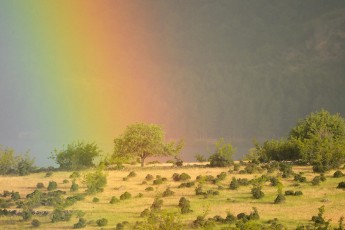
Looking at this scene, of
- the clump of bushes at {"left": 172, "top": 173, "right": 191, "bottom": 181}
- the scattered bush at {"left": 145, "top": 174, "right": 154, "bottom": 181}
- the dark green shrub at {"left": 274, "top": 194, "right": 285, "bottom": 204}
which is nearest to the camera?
the dark green shrub at {"left": 274, "top": 194, "right": 285, "bottom": 204}

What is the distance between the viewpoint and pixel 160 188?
5094 cm

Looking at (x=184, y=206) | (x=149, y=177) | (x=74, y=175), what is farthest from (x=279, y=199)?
(x=74, y=175)

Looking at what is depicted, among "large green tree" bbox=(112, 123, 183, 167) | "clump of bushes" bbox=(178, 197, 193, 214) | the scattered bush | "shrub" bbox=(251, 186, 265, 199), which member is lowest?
"clump of bushes" bbox=(178, 197, 193, 214)

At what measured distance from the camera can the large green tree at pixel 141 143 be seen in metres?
71.9

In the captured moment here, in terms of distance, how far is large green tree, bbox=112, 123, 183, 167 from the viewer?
236ft

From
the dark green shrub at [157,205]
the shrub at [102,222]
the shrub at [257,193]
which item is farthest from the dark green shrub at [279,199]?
the shrub at [102,222]

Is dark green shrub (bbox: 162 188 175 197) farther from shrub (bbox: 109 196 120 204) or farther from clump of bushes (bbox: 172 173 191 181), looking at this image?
clump of bushes (bbox: 172 173 191 181)

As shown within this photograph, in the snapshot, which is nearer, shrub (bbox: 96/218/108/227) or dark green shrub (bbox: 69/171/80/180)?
shrub (bbox: 96/218/108/227)

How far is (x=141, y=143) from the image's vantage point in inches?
2837

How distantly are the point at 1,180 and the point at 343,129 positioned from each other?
54431mm

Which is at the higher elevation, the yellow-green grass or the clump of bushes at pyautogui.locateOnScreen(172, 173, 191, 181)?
the clump of bushes at pyautogui.locateOnScreen(172, 173, 191, 181)

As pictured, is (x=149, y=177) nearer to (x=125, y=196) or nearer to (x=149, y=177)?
(x=149, y=177)

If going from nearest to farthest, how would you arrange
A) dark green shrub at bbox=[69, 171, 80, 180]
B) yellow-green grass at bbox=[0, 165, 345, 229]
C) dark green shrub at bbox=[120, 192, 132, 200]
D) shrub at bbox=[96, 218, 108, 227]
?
shrub at bbox=[96, 218, 108, 227], yellow-green grass at bbox=[0, 165, 345, 229], dark green shrub at bbox=[120, 192, 132, 200], dark green shrub at bbox=[69, 171, 80, 180]

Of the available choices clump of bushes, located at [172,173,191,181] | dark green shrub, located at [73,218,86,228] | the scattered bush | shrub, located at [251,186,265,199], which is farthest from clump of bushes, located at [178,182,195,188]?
dark green shrub, located at [73,218,86,228]
